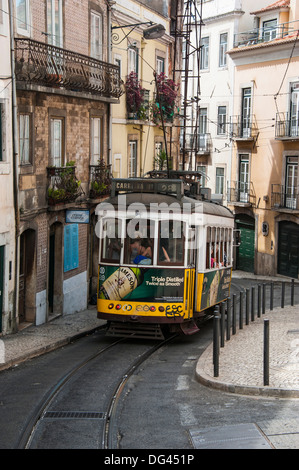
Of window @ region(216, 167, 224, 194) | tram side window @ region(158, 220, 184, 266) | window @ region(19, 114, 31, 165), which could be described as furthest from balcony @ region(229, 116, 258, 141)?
tram side window @ region(158, 220, 184, 266)

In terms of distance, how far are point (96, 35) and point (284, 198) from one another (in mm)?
14368

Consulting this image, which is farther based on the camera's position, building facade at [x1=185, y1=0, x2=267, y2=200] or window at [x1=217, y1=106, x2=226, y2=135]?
window at [x1=217, y1=106, x2=226, y2=135]

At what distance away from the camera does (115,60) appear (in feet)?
76.1

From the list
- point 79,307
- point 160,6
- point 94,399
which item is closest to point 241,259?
point 160,6

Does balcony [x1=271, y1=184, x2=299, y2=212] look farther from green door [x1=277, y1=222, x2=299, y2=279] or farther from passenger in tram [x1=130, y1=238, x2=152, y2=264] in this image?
passenger in tram [x1=130, y1=238, x2=152, y2=264]

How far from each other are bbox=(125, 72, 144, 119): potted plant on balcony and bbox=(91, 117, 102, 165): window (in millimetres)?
2161

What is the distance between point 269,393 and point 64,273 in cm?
1028

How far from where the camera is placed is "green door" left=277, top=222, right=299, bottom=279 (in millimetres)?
32688

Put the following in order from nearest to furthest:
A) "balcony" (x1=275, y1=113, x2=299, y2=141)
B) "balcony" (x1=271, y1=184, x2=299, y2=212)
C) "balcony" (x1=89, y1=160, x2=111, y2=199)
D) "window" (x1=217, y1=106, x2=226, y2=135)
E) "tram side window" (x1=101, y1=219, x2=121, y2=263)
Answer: "tram side window" (x1=101, y1=219, x2=121, y2=263)
"balcony" (x1=89, y1=160, x2=111, y2=199)
"balcony" (x1=275, y1=113, x2=299, y2=141)
"balcony" (x1=271, y1=184, x2=299, y2=212)
"window" (x1=217, y1=106, x2=226, y2=135)

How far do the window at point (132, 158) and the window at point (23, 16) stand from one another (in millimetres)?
8762

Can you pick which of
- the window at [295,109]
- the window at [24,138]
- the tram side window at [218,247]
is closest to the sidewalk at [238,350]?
the tram side window at [218,247]

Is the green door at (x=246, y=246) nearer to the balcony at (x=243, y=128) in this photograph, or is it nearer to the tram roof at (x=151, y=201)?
the balcony at (x=243, y=128)

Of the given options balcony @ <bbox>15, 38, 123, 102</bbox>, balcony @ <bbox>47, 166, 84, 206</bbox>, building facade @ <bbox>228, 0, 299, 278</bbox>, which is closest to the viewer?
balcony @ <bbox>15, 38, 123, 102</bbox>

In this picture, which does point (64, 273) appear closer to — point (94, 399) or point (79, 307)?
point (79, 307)
